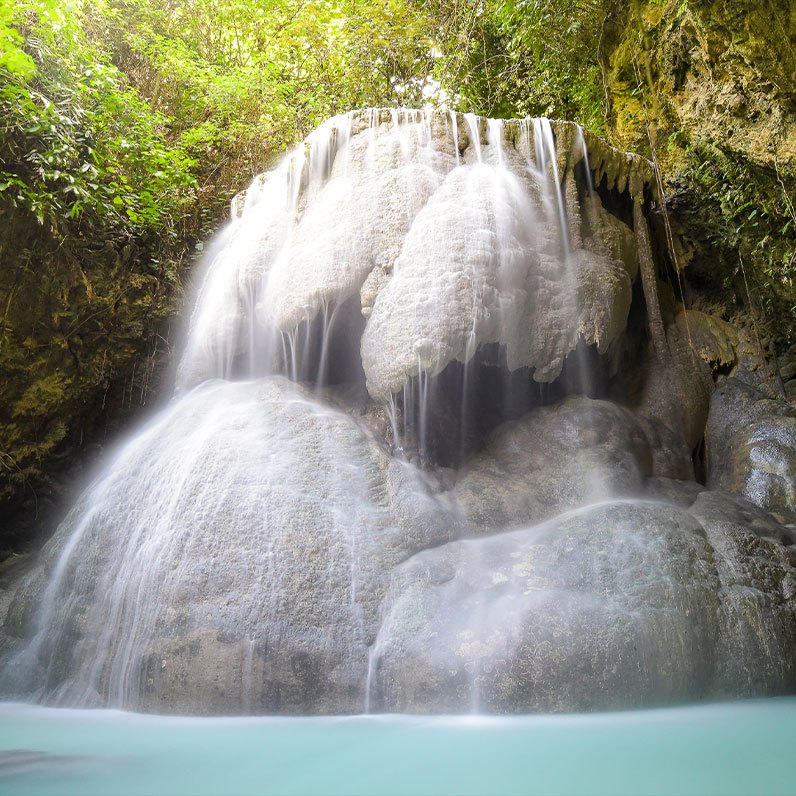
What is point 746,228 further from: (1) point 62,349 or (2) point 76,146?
(1) point 62,349

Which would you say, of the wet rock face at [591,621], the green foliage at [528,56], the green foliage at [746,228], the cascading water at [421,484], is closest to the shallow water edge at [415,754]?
the wet rock face at [591,621]

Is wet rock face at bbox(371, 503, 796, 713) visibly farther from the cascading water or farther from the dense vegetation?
the dense vegetation

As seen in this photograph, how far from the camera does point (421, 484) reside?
5.17 metres

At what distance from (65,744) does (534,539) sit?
3.00 m

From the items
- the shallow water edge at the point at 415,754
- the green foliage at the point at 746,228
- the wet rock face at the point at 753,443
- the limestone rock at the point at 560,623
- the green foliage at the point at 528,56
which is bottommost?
the shallow water edge at the point at 415,754

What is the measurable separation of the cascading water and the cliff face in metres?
0.62

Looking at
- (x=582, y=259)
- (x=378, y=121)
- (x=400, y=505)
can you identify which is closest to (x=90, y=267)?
(x=378, y=121)

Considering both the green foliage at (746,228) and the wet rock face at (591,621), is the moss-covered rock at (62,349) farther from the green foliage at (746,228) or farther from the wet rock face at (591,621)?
the green foliage at (746,228)

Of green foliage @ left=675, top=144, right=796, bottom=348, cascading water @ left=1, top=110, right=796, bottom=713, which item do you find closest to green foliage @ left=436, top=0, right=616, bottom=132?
green foliage @ left=675, top=144, right=796, bottom=348

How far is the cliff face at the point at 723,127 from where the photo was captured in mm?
5895

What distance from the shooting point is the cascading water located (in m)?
3.75

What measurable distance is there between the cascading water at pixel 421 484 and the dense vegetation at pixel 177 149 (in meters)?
0.89

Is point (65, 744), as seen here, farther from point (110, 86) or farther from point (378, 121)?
point (110, 86)

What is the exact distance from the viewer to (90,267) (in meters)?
7.36
